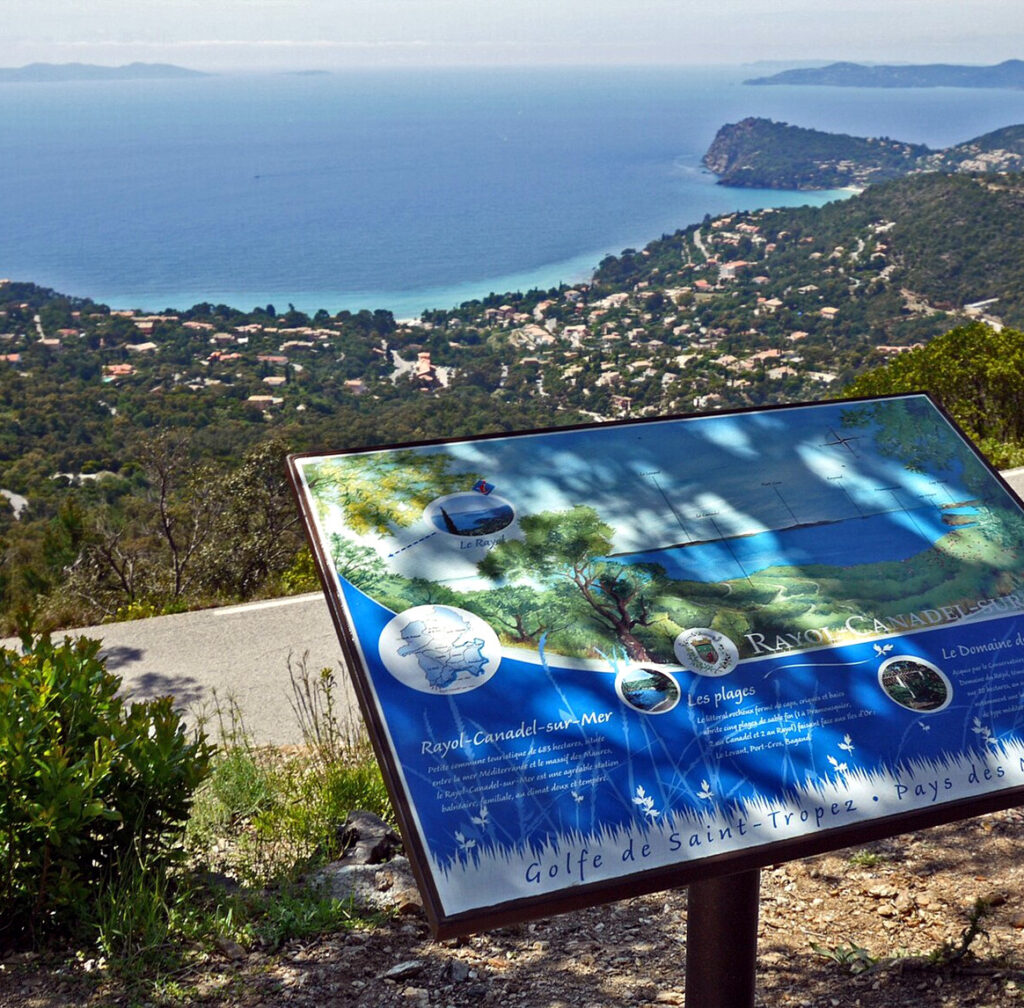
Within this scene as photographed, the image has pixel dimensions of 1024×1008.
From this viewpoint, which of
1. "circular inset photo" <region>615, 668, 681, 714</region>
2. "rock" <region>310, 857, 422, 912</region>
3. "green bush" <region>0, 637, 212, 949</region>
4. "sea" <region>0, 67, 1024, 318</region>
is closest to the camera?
"circular inset photo" <region>615, 668, 681, 714</region>

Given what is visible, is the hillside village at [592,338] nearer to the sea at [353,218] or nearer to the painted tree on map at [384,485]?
the painted tree on map at [384,485]

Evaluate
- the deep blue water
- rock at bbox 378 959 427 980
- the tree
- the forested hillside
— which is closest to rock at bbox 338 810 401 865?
rock at bbox 378 959 427 980

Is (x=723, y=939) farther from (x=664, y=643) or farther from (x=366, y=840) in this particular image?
(x=366, y=840)

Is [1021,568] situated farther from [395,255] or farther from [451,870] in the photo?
[395,255]

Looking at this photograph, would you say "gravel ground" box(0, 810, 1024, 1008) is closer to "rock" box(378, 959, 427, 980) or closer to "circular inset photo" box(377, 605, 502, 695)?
"rock" box(378, 959, 427, 980)

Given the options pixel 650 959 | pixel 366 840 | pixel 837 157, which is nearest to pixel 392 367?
pixel 366 840

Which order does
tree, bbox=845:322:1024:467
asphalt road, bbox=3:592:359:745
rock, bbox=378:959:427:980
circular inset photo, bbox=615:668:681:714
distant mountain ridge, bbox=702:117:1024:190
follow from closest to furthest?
circular inset photo, bbox=615:668:681:714, rock, bbox=378:959:427:980, asphalt road, bbox=3:592:359:745, tree, bbox=845:322:1024:467, distant mountain ridge, bbox=702:117:1024:190

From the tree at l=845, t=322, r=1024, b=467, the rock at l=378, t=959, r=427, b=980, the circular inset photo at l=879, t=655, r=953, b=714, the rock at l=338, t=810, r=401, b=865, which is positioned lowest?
the circular inset photo at l=879, t=655, r=953, b=714

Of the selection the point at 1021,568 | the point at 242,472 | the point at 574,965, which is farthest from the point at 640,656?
the point at 242,472
